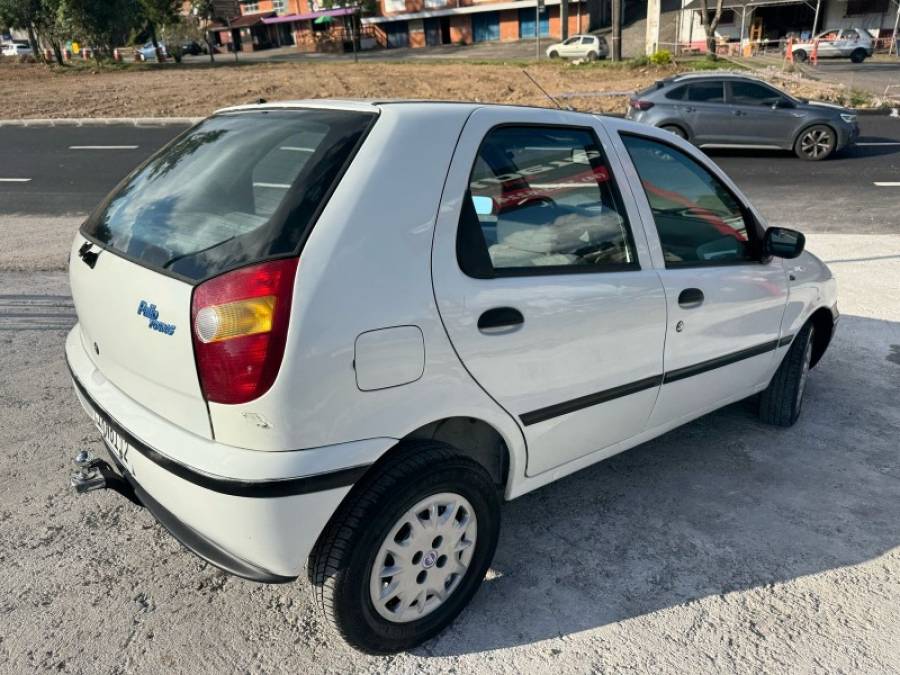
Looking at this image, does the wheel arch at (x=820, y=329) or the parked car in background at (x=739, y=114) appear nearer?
the wheel arch at (x=820, y=329)

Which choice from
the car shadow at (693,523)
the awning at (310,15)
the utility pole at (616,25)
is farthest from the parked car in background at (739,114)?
the awning at (310,15)

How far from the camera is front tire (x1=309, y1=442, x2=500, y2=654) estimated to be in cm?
209

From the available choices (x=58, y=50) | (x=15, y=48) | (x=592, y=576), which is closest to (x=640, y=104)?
(x=592, y=576)

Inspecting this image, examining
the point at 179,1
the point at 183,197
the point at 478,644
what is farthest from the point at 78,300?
the point at 179,1

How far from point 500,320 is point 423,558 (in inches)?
31.5

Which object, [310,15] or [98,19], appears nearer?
[98,19]

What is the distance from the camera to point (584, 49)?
3800cm

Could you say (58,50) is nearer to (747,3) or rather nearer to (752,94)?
(752,94)

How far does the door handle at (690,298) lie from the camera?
9.55 ft

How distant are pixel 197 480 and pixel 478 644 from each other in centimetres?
110

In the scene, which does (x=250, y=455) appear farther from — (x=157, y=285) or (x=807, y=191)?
(x=807, y=191)

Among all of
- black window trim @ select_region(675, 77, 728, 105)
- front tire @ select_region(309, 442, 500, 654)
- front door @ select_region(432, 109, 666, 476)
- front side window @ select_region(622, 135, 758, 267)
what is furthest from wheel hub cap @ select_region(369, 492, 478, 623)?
black window trim @ select_region(675, 77, 728, 105)

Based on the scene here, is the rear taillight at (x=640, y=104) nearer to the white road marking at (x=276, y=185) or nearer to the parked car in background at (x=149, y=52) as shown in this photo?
the white road marking at (x=276, y=185)

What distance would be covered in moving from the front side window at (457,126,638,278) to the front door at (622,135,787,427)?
0.70 feet
